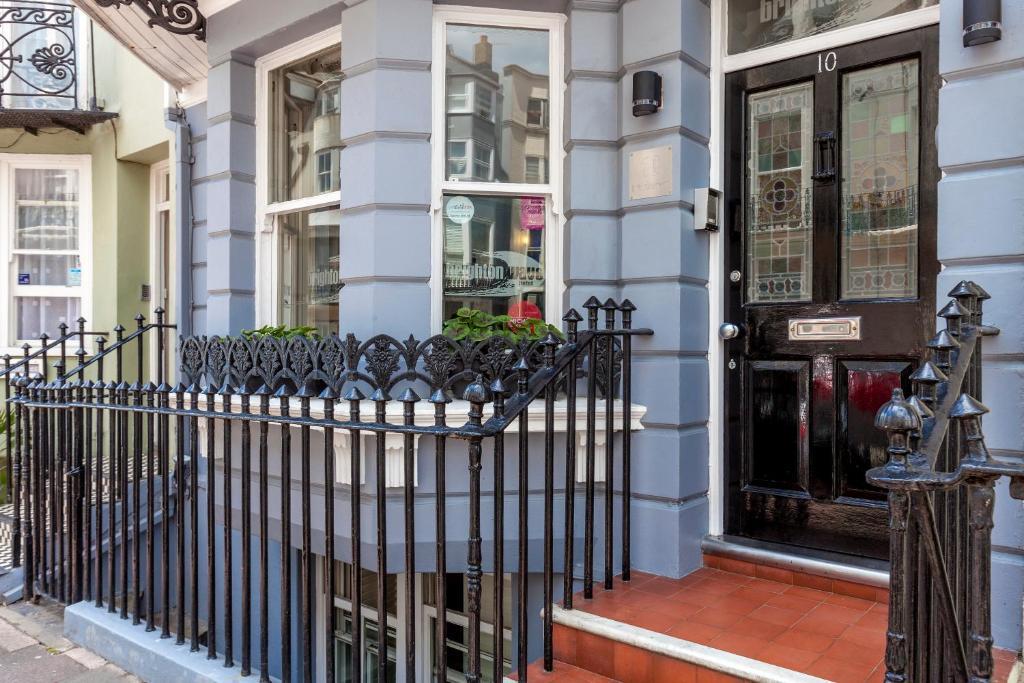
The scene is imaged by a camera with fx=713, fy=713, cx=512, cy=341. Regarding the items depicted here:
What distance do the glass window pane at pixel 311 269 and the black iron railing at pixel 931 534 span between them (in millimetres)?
3135

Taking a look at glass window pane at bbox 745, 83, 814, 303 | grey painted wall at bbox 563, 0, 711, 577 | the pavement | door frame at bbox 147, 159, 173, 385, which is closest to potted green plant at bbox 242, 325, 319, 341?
grey painted wall at bbox 563, 0, 711, 577

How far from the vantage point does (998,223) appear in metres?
2.67

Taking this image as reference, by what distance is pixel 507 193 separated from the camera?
12.5 feet

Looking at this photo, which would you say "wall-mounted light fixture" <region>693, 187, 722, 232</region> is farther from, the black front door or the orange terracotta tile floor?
the orange terracotta tile floor

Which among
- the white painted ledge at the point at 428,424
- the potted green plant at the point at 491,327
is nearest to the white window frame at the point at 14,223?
the white painted ledge at the point at 428,424

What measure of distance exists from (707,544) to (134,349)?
6.16 meters

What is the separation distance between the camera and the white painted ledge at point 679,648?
2.43m

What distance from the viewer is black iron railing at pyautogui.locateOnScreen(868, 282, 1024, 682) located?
4.95 ft

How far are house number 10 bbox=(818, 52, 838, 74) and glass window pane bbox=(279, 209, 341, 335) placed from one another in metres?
2.68

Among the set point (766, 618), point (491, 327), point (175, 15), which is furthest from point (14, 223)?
point (766, 618)

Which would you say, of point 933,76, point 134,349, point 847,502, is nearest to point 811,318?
point 847,502

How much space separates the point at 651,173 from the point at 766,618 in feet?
6.85

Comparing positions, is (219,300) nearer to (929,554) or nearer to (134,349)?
(134,349)

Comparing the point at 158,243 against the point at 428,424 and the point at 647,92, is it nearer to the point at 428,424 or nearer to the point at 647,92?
the point at 428,424
